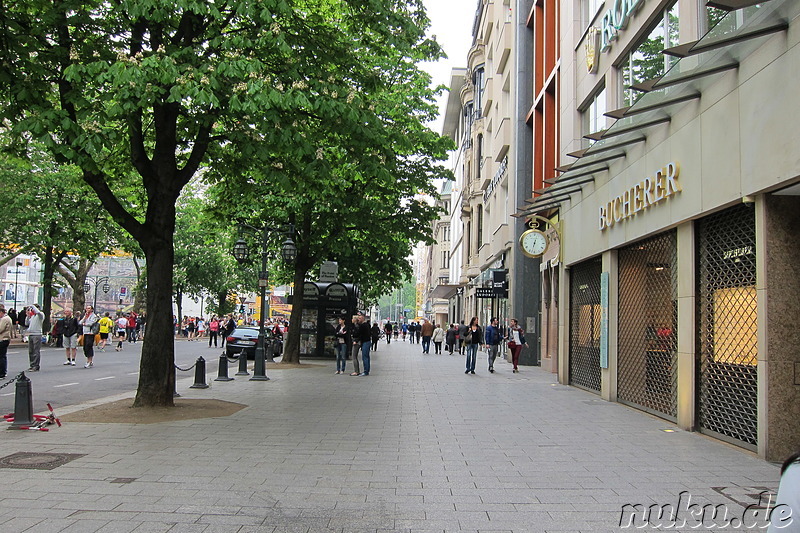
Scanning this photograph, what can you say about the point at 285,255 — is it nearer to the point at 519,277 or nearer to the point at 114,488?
the point at 519,277

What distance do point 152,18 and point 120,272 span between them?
96233 mm

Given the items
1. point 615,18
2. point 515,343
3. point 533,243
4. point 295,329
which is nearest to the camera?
point 615,18

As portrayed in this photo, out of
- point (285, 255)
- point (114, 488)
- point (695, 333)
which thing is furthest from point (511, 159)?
point (114, 488)

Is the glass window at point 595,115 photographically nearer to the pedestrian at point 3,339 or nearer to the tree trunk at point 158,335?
the tree trunk at point 158,335

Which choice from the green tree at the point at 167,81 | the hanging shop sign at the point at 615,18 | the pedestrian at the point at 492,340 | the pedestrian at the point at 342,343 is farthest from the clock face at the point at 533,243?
the green tree at the point at 167,81

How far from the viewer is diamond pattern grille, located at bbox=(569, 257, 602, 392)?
16.0 metres

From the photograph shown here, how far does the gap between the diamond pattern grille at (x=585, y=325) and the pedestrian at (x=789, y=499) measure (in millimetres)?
13959

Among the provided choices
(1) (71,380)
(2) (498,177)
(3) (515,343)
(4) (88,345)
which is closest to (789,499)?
(1) (71,380)

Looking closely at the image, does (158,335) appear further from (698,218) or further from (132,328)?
(132,328)

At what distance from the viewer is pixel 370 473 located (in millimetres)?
7129

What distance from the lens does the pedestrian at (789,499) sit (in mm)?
2119

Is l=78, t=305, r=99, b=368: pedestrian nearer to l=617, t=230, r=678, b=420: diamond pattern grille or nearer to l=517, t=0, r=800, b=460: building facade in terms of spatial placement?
l=517, t=0, r=800, b=460: building facade

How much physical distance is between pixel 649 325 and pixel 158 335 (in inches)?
337

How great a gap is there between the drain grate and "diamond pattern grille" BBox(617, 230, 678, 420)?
28.7 ft
